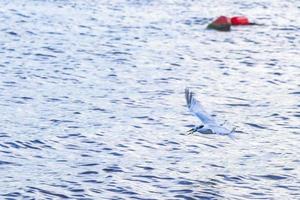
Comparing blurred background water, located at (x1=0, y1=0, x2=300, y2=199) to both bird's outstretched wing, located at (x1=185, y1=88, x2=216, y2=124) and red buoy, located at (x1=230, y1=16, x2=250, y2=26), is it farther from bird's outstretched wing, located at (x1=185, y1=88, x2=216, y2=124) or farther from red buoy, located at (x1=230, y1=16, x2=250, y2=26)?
bird's outstretched wing, located at (x1=185, y1=88, x2=216, y2=124)

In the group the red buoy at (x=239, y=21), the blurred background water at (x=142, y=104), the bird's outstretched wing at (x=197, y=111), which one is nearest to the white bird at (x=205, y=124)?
the bird's outstretched wing at (x=197, y=111)

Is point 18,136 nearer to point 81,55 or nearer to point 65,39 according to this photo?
point 81,55

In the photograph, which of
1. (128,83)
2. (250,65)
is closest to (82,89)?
(128,83)

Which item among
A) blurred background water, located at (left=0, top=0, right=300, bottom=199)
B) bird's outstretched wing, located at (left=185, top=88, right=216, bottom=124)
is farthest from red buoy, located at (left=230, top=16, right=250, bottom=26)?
bird's outstretched wing, located at (left=185, top=88, right=216, bottom=124)

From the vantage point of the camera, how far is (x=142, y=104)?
23.9 m

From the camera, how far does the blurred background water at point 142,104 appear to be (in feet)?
57.8

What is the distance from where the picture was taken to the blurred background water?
17.6 meters

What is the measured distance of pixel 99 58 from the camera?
30.3 meters

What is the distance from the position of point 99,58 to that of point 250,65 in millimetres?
5181

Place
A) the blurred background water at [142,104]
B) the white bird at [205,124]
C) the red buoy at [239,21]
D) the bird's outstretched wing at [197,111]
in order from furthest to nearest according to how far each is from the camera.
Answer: the red buoy at [239,21], the bird's outstretched wing at [197,111], the blurred background water at [142,104], the white bird at [205,124]

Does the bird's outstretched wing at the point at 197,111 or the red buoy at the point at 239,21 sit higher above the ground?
the bird's outstretched wing at the point at 197,111

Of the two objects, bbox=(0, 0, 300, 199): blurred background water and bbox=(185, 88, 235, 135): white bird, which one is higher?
bbox=(185, 88, 235, 135): white bird

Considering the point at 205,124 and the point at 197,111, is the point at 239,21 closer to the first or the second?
the point at 197,111

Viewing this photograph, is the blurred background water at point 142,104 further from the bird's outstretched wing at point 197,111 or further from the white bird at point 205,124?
the bird's outstretched wing at point 197,111
